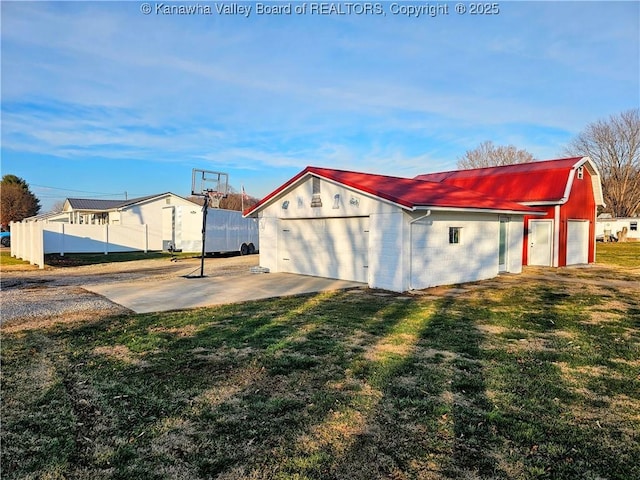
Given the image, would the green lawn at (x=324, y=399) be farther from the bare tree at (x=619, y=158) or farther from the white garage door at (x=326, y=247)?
the bare tree at (x=619, y=158)

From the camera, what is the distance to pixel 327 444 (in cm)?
328

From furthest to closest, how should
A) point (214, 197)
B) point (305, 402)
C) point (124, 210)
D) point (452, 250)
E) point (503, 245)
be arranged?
1. point (124, 210)
2. point (214, 197)
3. point (503, 245)
4. point (452, 250)
5. point (305, 402)

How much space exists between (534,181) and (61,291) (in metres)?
18.0

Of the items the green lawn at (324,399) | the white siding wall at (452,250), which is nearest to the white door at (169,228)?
the white siding wall at (452,250)

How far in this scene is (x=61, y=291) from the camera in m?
11.2

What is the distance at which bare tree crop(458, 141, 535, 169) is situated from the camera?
46.5 metres

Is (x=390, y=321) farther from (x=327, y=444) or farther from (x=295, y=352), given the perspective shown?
(x=327, y=444)

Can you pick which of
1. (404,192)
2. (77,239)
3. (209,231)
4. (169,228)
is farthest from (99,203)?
(404,192)

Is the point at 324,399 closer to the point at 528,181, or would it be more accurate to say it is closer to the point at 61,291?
the point at 61,291

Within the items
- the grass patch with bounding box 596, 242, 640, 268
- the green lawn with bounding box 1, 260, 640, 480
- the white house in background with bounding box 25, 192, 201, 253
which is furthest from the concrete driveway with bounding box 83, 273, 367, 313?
the white house in background with bounding box 25, 192, 201, 253

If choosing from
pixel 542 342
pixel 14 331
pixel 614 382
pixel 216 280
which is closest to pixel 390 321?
pixel 542 342

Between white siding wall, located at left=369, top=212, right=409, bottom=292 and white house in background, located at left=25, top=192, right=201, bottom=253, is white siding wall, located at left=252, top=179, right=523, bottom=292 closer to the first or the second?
white siding wall, located at left=369, top=212, right=409, bottom=292

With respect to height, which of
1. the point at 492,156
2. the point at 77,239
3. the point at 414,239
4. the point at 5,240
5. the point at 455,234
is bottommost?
the point at 5,240

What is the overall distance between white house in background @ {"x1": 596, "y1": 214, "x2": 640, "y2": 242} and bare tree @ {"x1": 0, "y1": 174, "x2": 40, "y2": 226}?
6130 centimetres
